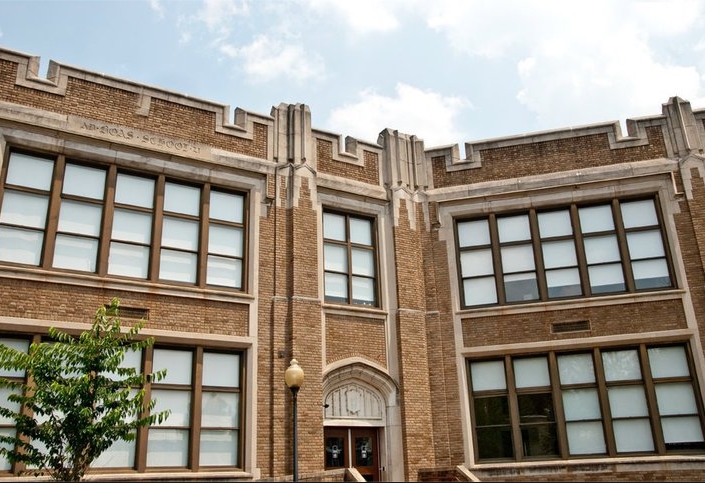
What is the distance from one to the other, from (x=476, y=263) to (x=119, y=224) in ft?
28.6

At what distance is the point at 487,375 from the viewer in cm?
1716

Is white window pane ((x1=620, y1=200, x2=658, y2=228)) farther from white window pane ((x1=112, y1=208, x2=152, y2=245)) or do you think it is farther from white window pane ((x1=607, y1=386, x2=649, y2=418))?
white window pane ((x1=112, y1=208, x2=152, y2=245))

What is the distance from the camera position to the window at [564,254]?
1725 centimetres

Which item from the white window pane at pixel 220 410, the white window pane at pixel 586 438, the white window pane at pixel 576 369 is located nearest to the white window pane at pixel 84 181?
the white window pane at pixel 220 410

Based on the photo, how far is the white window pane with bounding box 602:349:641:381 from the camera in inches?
646

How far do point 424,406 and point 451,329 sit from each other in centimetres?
203

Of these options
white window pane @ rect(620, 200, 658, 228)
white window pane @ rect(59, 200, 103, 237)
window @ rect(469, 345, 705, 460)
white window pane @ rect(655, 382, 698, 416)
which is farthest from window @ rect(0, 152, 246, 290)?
white window pane @ rect(655, 382, 698, 416)

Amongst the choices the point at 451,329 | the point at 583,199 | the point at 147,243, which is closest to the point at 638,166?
the point at 583,199

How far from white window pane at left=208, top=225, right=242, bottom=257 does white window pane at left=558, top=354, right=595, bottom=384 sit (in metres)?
8.00

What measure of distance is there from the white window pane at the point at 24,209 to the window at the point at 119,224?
2cm

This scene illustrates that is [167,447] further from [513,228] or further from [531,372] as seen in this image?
[513,228]

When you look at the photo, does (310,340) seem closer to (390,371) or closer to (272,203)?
(390,371)

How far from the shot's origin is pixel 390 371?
16.8 meters

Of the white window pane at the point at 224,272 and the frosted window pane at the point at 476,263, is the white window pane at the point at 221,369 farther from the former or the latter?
the frosted window pane at the point at 476,263
